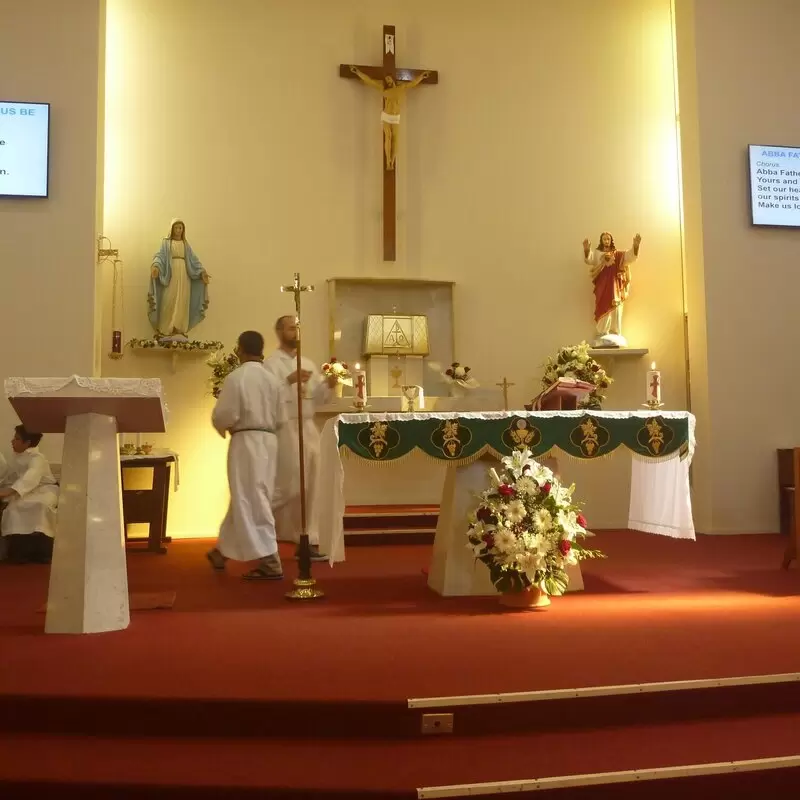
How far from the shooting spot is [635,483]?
6418 millimetres

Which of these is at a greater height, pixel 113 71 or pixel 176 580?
pixel 113 71

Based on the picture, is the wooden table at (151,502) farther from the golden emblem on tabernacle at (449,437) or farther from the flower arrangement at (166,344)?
the golden emblem on tabernacle at (449,437)

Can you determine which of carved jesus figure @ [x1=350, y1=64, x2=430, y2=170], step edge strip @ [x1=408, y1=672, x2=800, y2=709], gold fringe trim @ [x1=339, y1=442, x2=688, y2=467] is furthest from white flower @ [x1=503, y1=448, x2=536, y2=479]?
carved jesus figure @ [x1=350, y1=64, x2=430, y2=170]

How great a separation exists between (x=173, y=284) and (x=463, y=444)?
4693mm

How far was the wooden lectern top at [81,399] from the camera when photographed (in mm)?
4188

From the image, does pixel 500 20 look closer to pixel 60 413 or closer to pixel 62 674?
pixel 60 413

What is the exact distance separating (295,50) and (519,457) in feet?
21.2

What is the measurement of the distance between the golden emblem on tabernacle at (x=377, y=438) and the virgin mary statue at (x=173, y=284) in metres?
4.22

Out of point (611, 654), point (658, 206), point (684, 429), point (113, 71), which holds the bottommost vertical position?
point (611, 654)

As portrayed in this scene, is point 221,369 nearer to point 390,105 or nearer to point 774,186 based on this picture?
point 390,105

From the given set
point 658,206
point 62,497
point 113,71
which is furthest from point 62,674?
point 658,206

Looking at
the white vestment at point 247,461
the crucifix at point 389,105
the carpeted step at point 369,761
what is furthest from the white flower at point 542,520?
the crucifix at point 389,105

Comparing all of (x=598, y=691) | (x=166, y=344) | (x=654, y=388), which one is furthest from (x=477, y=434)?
(x=166, y=344)

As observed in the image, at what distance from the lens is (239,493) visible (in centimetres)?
609
